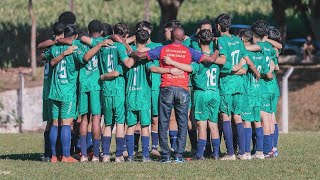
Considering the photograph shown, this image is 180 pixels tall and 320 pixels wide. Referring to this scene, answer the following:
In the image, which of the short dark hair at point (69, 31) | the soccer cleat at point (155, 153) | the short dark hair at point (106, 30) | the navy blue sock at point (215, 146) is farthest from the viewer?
the soccer cleat at point (155, 153)

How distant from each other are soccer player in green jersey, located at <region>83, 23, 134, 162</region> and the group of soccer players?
0.02 metres

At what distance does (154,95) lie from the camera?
16.9m

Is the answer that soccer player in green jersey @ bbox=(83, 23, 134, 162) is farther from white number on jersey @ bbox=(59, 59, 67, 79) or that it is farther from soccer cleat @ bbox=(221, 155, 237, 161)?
soccer cleat @ bbox=(221, 155, 237, 161)

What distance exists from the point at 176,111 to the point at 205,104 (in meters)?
0.57

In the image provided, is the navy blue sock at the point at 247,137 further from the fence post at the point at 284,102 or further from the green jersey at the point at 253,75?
the fence post at the point at 284,102

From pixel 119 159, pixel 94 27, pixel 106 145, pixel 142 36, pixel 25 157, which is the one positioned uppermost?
pixel 94 27

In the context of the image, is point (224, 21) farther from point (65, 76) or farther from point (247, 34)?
point (65, 76)

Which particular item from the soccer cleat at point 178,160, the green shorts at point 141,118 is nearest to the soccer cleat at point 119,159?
the green shorts at point 141,118

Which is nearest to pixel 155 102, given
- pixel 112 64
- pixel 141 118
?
pixel 141 118

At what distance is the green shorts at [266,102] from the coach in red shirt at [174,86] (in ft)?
6.28

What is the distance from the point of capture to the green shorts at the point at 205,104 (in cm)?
1623

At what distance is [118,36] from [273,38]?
3.02 m

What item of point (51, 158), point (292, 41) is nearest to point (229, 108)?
point (51, 158)

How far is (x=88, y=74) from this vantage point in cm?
1641
